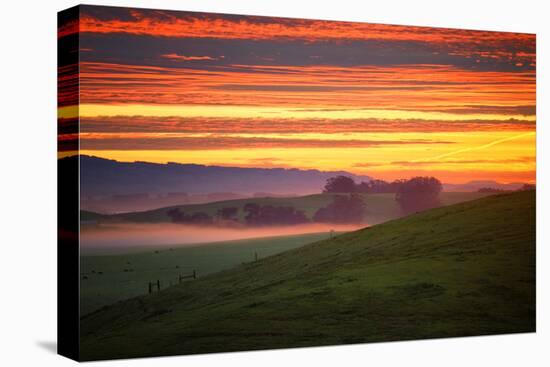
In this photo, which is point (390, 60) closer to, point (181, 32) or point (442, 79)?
point (442, 79)

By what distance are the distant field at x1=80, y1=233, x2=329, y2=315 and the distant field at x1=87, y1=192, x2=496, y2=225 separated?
1.22ft

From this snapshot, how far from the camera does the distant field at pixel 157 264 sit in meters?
15.5

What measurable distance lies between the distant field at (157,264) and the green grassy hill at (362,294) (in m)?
0.12

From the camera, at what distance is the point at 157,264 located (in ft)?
52.6

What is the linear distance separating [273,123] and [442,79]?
2.46 m

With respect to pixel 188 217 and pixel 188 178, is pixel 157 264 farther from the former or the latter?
pixel 188 178

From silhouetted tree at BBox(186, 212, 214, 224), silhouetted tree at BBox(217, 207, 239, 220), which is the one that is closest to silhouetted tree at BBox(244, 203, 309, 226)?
silhouetted tree at BBox(217, 207, 239, 220)

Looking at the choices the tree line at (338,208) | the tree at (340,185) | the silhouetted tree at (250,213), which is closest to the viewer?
the tree line at (338,208)

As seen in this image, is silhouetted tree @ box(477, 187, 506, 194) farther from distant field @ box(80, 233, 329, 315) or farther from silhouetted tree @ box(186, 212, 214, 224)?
silhouetted tree @ box(186, 212, 214, 224)

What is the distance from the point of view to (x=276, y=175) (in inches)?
658

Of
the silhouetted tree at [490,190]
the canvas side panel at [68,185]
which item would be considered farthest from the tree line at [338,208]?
the canvas side panel at [68,185]

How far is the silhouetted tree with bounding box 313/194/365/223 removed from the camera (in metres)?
17.0

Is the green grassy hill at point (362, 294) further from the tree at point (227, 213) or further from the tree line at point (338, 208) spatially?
the tree at point (227, 213)

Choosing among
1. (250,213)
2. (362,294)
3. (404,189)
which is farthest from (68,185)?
(404,189)
